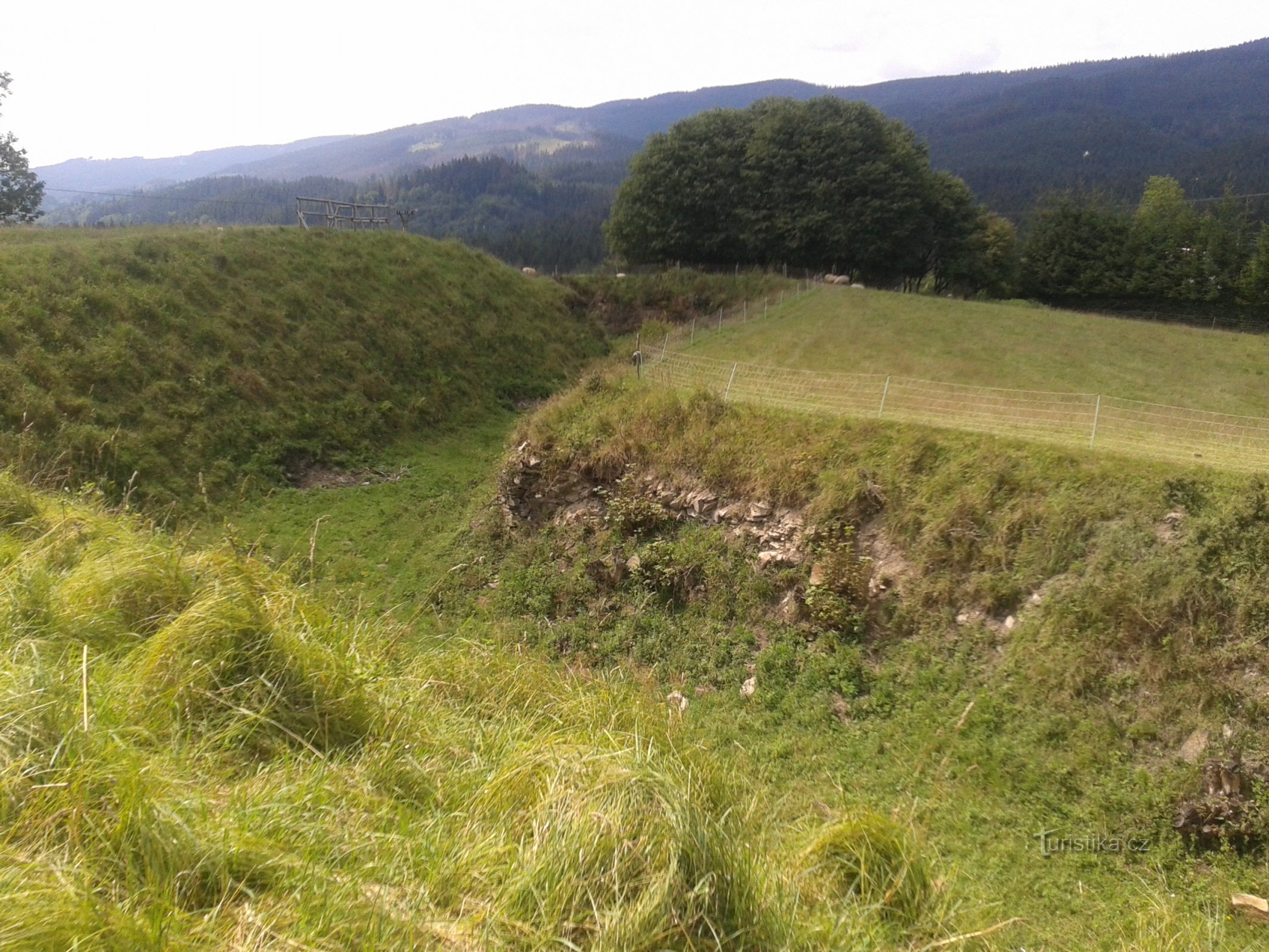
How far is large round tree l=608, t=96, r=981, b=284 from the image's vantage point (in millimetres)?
40312

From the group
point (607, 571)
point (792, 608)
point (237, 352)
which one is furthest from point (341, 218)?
point (792, 608)

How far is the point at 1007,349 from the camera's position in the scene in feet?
83.9

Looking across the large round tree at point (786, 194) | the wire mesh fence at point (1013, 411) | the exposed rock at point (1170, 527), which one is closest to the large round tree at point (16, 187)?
the large round tree at point (786, 194)

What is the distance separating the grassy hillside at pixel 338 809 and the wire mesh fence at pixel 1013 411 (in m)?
10.6

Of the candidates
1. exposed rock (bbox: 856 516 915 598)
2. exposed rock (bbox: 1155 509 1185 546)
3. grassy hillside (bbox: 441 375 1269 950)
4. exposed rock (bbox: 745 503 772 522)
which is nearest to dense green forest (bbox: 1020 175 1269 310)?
exposed rock (bbox: 1155 509 1185 546)

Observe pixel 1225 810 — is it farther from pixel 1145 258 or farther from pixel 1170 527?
pixel 1145 258

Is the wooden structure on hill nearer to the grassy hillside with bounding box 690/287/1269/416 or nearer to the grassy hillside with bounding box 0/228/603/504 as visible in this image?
the grassy hillside with bounding box 0/228/603/504

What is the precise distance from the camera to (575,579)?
14.0m

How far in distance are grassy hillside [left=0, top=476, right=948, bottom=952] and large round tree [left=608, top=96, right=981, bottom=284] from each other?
40.2m

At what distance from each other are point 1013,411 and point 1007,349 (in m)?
12.5

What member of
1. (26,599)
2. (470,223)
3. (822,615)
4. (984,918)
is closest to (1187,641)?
(822,615)

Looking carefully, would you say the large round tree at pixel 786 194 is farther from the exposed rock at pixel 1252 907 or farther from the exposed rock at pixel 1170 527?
the exposed rock at pixel 1252 907

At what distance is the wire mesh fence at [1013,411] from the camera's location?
1217 centimetres

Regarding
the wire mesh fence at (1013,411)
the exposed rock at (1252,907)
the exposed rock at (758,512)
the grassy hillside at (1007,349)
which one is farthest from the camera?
the grassy hillside at (1007,349)
